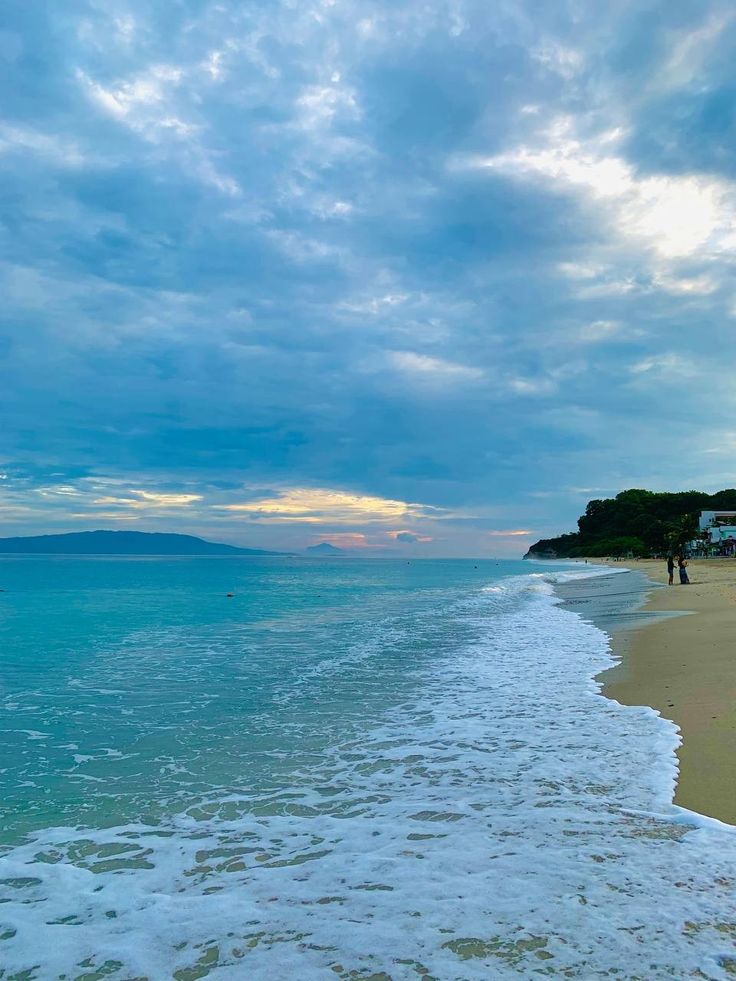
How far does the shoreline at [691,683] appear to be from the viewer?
6152 millimetres

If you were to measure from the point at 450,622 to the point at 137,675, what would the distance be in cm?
1367

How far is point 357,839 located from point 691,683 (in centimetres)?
806

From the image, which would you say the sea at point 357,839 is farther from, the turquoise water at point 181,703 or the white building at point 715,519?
the white building at point 715,519

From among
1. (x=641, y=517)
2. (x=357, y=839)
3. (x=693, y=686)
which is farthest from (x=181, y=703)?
(x=641, y=517)

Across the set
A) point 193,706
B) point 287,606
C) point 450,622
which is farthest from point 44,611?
point 193,706

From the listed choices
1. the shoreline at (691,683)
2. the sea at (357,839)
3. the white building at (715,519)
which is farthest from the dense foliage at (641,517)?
the sea at (357,839)

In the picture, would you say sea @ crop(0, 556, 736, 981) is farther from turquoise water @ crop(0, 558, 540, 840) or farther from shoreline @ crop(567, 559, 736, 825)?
shoreline @ crop(567, 559, 736, 825)

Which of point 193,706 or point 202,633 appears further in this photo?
point 202,633

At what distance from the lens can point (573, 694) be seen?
35.8 ft

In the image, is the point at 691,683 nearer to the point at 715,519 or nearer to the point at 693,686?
the point at 693,686

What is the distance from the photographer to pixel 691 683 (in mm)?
10992

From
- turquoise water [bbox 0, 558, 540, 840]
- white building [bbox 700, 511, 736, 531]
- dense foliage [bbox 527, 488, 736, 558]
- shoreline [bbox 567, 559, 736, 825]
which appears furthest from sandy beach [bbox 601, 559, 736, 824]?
dense foliage [bbox 527, 488, 736, 558]

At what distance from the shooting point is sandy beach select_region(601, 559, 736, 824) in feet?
20.1

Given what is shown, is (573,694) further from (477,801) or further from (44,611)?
(44,611)
